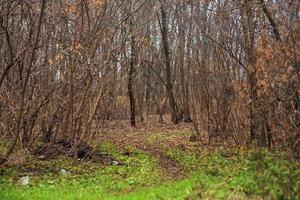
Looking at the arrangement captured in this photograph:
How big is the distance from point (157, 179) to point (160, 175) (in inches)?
22.4

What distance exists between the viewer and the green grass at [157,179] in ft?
21.4

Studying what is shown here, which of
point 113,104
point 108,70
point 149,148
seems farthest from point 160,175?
point 113,104

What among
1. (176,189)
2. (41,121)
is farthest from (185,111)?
(176,189)

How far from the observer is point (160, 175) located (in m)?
12.8

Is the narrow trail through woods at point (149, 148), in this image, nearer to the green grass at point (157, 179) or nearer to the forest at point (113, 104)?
the forest at point (113, 104)

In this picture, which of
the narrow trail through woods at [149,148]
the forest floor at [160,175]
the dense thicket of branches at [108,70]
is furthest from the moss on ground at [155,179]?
the dense thicket of branches at [108,70]

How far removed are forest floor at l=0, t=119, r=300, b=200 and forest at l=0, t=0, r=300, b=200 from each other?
0.13ft

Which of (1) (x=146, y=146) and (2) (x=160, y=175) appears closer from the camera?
(2) (x=160, y=175)

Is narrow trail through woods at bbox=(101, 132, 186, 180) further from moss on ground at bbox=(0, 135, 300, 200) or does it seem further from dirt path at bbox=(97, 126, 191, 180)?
moss on ground at bbox=(0, 135, 300, 200)

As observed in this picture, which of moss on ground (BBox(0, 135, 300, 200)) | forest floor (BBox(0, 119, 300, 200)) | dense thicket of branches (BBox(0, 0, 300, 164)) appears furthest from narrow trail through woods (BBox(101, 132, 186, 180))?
dense thicket of branches (BBox(0, 0, 300, 164))

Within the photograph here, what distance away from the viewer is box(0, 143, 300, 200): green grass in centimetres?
654

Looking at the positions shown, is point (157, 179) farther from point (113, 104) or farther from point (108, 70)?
point (113, 104)

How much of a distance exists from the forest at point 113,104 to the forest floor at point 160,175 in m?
0.04

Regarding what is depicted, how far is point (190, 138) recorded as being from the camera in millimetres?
20266
